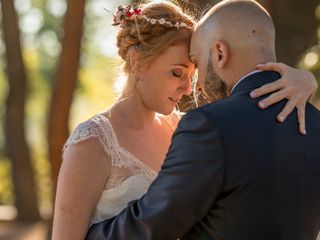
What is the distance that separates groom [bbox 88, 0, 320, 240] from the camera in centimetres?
292

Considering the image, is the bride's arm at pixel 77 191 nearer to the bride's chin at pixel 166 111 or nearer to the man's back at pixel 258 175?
the bride's chin at pixel 166 111

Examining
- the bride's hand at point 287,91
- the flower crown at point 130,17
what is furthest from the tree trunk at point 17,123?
the bride's hand at point 287,91

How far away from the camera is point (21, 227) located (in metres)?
16.5

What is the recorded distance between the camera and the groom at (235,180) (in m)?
2.92

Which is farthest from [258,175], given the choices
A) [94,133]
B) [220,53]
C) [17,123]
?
[17,123]

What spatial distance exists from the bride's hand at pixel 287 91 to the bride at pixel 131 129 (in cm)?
2

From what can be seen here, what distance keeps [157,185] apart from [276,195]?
41cm

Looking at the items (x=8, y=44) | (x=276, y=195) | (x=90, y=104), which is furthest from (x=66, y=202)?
(x=90, y=104)

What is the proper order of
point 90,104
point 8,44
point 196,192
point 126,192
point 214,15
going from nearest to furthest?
point 196,192 → point 214,15 → point 126,192 → point 8,44 → point 90,104

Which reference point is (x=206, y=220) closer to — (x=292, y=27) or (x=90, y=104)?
(x=292, y=27)

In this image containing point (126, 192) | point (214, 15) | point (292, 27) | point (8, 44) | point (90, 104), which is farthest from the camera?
point (90, 104)

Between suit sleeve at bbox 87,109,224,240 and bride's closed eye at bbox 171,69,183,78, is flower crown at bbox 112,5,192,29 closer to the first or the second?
bride's closed eye at bbox 171,69,183,78

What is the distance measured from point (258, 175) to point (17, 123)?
45.7 feet

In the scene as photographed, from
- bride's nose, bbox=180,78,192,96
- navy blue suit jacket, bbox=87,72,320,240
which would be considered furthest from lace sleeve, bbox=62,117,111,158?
navy blue suit jacket, bbox=87,72,320,240
